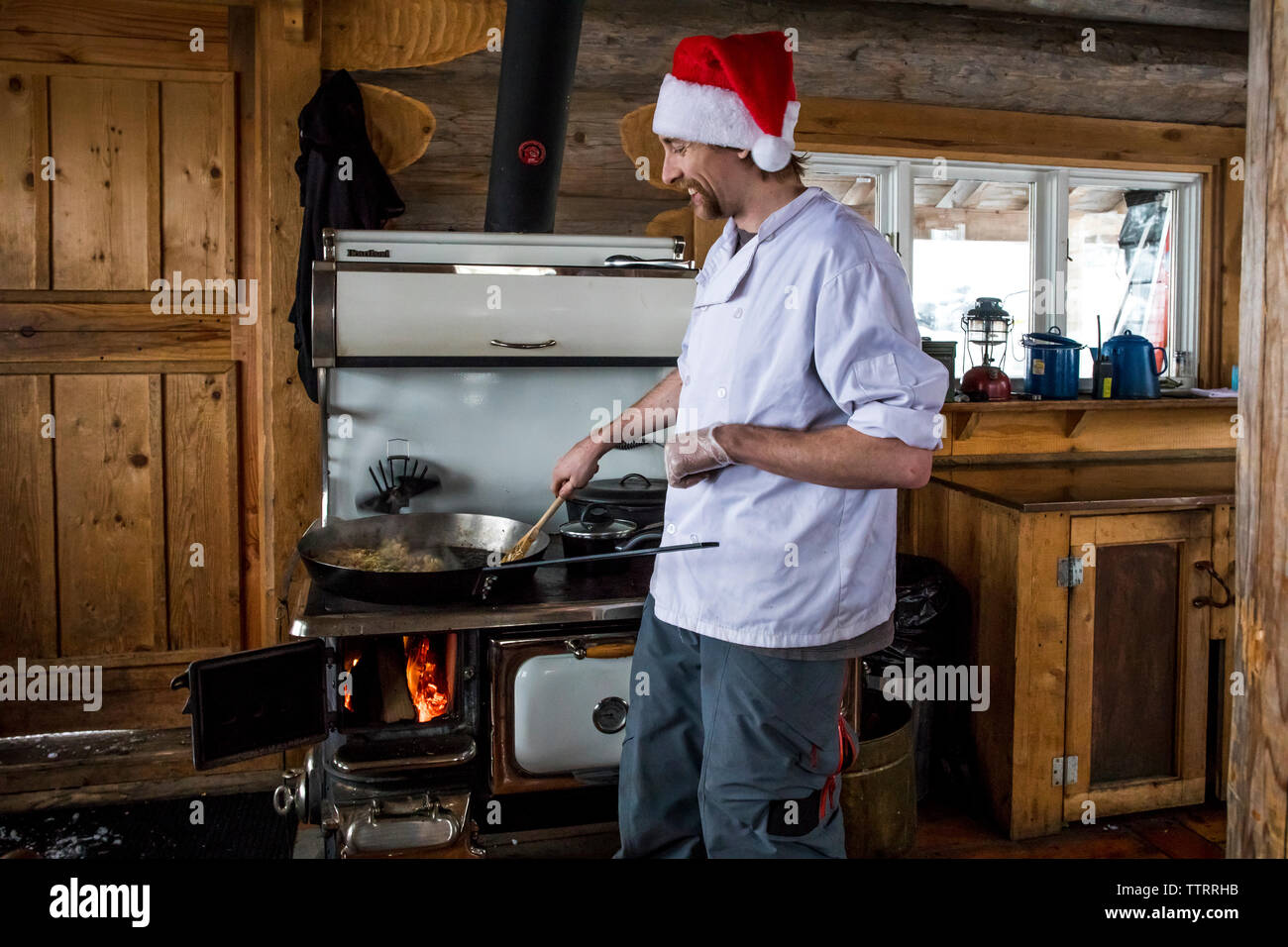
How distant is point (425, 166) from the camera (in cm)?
305

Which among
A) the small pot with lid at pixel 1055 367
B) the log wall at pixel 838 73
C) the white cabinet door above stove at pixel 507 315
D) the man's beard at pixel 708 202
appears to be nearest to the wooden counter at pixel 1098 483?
the small pot with lid at pixel 1055 367

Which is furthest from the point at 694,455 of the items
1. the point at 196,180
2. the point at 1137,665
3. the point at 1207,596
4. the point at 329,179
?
the point at 196,180

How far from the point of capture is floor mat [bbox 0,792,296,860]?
2801mm

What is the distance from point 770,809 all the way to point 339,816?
35.9 inches

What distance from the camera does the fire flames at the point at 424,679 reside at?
2.17 metres

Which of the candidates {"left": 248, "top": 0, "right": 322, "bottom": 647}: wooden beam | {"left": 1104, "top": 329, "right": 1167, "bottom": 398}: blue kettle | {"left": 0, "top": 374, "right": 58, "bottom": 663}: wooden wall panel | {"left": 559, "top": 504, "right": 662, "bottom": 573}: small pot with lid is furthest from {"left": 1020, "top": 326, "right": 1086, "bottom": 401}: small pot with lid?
{"left": 0, "top": 374, "right": 58, "bottom": 663}: wooden wall panel

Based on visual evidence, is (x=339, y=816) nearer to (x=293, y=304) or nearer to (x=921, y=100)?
(x=293, y=304)

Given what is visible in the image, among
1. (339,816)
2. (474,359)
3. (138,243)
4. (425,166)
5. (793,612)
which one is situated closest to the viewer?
(793,612)

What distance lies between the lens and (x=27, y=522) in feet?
10.7

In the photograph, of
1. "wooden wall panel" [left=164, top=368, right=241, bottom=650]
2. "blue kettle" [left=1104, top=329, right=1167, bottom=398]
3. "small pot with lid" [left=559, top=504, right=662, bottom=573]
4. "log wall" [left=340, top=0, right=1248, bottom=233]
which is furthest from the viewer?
"blue kettle" [left=1104, top=329, right=1167, bottom=398]

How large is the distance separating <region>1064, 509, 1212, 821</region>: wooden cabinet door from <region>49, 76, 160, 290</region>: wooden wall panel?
2950 millimetres

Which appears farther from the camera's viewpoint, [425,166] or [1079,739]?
[425,166]

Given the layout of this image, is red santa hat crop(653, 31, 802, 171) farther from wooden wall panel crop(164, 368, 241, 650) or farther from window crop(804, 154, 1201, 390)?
wooden wall panel crop(164, 368, 241, 650)
